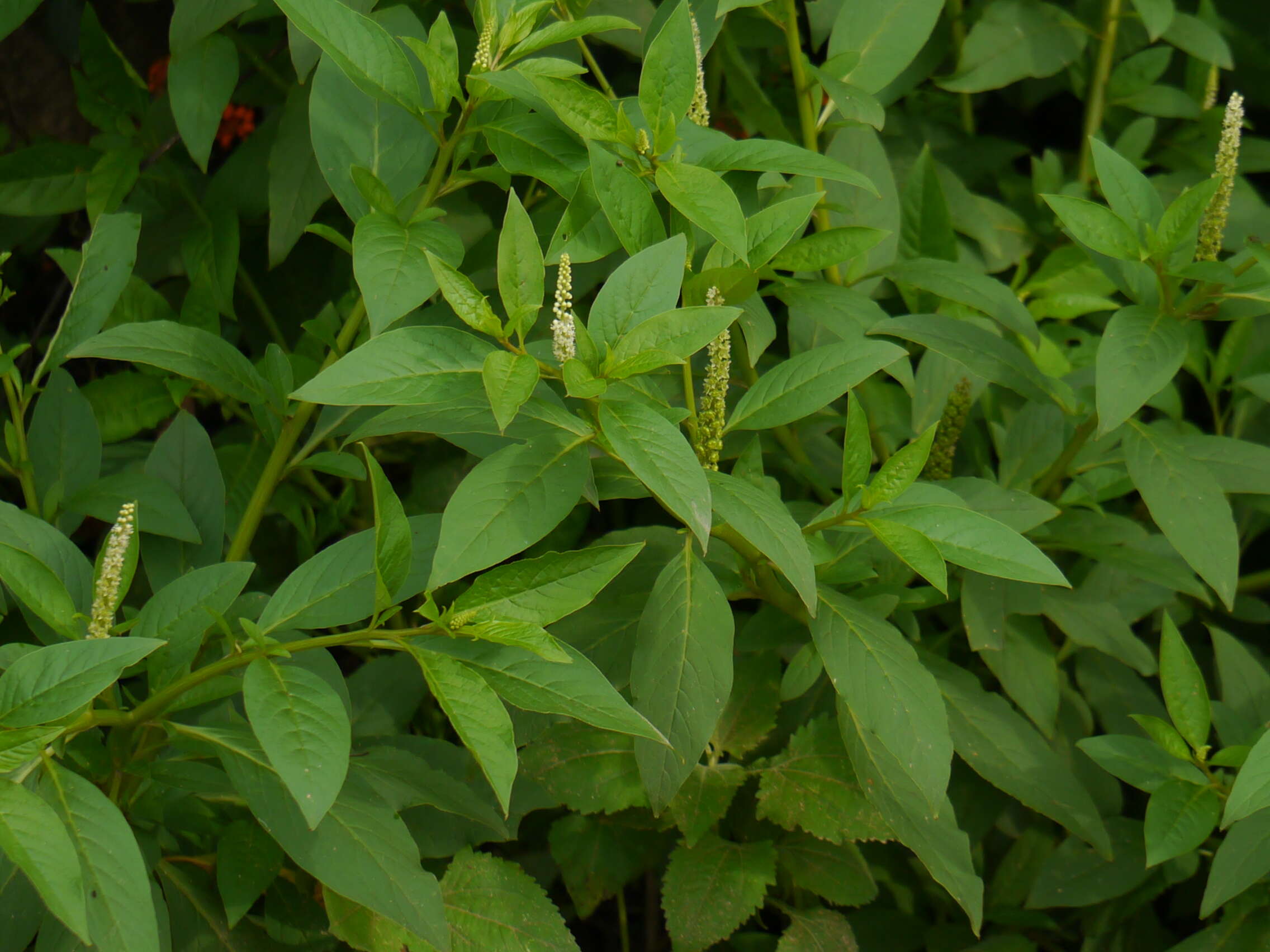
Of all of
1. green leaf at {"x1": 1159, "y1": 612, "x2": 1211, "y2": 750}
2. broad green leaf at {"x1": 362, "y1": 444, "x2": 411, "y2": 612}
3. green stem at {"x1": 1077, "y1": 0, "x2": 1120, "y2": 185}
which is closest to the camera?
broad green leaf at {"x1": 362, "y1": 444, "x2": 411, "y2": 612}

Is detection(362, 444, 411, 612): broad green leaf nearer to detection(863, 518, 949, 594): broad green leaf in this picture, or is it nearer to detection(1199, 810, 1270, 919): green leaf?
detection(863, 518, 949, 594): broad green leaf

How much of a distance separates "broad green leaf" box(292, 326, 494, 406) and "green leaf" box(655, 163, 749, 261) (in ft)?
0.70

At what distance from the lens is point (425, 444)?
5.40ft

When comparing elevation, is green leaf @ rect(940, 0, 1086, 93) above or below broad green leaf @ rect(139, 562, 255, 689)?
above

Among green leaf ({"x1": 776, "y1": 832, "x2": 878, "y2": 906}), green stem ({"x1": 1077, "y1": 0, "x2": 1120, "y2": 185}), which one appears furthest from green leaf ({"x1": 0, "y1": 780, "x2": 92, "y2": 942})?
green stem ({"x1": 1077, "y1": 0, "x2": 1120, "y2": 185})

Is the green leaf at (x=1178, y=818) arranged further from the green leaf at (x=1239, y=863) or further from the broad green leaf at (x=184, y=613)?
the broad green leaf at (x=184, y=613)

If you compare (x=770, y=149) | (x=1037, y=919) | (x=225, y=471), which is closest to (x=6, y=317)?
(x=225, y=471)

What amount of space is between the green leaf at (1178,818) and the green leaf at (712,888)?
0.42 m

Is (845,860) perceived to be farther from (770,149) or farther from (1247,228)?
(1247,228)

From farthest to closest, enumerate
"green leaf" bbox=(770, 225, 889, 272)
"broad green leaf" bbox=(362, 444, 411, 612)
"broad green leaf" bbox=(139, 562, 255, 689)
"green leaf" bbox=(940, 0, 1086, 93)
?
"green leaf" bbox=(940, 0, 1086, 93) → "green leaf" bbox=(770, 225, 889, 272) → "broad green leaf" bbox=(139, 562, 255, 689) → "broad green leaf" bbox=(362, 444, 411, 612)

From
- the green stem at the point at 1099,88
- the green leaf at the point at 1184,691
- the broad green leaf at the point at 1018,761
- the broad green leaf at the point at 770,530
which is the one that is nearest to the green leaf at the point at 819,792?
the broad green leaf at the point at 1018,761

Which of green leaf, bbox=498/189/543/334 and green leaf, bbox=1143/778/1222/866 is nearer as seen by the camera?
green leaf, bbox=498/189/543/334

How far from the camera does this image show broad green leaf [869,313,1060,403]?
1265 mm

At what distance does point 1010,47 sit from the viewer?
67.1 inches
